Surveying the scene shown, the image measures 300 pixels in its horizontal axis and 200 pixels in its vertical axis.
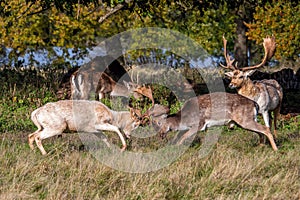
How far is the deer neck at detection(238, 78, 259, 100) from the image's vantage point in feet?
34.1

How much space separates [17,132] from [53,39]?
1082 centimetres

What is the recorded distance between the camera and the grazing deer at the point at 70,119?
8008 mm

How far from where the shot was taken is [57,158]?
23.9ft

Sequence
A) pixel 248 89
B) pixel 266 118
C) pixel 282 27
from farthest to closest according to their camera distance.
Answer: pixel 282 27
pixel 248 89
pixel 266 118

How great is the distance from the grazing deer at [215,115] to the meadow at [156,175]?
0.28 m

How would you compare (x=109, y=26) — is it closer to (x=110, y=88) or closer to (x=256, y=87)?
(x=110, y=88)

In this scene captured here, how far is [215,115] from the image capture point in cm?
884

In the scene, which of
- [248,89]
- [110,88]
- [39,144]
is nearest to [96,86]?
[110,88]

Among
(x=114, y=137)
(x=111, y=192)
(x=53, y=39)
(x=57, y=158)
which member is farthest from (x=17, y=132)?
(x=53, y=39)

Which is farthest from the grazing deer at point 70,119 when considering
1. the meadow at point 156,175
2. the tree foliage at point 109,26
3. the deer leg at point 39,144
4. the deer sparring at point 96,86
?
the tree foliage at point 109,26

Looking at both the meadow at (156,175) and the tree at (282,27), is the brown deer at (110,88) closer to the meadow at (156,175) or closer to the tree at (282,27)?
the meadow at (156,175)

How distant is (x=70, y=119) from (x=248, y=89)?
369 centimetres

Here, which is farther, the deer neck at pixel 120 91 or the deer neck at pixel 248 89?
the deer neck at pixel 120 91

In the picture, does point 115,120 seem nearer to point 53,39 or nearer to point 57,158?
point 57,158
